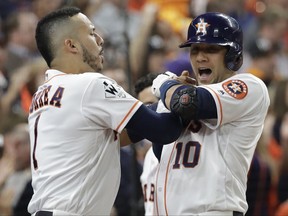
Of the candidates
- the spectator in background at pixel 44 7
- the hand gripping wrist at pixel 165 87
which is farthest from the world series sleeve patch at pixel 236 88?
the spectator in background at pixel 44 7

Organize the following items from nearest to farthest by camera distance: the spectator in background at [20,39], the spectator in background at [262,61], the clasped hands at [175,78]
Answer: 1. the clasped hands at [175,78]
2. the spectator in background at [20,39]
3. the spectator in background at [262,61]

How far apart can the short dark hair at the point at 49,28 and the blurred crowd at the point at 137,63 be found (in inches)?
64.5

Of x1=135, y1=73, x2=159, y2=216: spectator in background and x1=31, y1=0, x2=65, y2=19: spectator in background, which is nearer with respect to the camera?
x1=135, y1=73, x2=159, y2=216: spectator in background

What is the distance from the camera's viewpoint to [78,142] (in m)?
4.58

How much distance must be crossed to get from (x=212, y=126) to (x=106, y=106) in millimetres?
612

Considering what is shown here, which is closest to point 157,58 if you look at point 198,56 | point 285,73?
point 285,73

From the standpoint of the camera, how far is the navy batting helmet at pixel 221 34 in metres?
4.72

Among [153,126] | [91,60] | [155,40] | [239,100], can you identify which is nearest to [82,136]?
[153,126]

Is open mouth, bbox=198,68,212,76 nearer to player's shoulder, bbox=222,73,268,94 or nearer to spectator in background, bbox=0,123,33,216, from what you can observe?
player's shoulder, bbox=222,73,268,94

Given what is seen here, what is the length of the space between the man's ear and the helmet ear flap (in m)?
0.87

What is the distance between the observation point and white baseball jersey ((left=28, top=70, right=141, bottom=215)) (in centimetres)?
454

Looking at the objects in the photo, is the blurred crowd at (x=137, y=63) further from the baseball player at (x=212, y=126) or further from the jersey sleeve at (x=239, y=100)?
the jersey sleeve at (x=239, y=100)

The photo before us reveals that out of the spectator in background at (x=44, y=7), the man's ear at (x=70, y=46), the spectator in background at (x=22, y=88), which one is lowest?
the spectator in background at (x=22, y=88)

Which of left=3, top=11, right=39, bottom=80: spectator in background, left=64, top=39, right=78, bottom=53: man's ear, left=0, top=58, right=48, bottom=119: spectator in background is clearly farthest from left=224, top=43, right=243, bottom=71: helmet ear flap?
left=3, top=11, right=39, bottom=80: spectator in background
